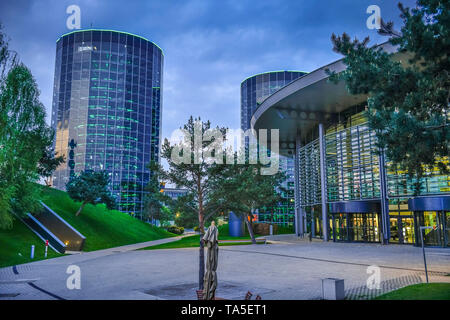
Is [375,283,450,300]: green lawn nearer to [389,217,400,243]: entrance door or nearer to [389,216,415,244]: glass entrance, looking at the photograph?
[389,216,415,244]: glass entrance

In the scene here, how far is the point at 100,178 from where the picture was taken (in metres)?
35.1

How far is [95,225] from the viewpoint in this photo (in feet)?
120

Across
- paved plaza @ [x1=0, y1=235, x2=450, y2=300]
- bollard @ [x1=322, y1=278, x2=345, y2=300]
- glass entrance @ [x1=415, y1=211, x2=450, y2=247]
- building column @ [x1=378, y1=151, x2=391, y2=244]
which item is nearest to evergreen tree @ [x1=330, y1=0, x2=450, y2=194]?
bollard @ [x1=322, y1=278, x2=345, y2=300]

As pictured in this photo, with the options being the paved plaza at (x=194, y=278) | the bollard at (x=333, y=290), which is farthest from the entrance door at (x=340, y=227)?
the bollard at (x=333, y=290)

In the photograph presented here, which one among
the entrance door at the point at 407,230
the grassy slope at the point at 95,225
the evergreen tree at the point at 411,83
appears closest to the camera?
the evergreen tree at the point at 411,83

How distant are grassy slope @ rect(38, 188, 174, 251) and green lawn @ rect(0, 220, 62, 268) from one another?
445cm

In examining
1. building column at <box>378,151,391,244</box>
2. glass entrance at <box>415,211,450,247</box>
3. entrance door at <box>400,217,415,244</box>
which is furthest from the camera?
building column at <box>378,151,391,244</box>

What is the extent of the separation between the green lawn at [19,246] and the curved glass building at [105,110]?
65.2 m

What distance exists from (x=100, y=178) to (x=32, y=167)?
38.5 ft

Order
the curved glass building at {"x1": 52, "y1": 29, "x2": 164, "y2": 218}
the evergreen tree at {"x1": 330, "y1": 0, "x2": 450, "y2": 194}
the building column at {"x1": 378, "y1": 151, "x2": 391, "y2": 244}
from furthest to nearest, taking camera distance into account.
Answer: the curved glass building at {"x1": 52, "y1": 29, "x2": 164, "y2": 218}, the building column at {"x1": 378, "y1": 151, "x2": 391, "y2": 244}, the evergreen tree at {"x1": 330, "y1": 0, "x2": 450, "y2": 194}

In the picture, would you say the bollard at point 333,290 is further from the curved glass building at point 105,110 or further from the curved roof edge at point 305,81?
the curved glass building at point 105,110

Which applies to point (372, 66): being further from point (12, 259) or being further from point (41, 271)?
point (12, 259)

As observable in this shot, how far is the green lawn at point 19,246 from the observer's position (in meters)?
20.4

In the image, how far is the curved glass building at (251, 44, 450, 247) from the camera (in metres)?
28.0
